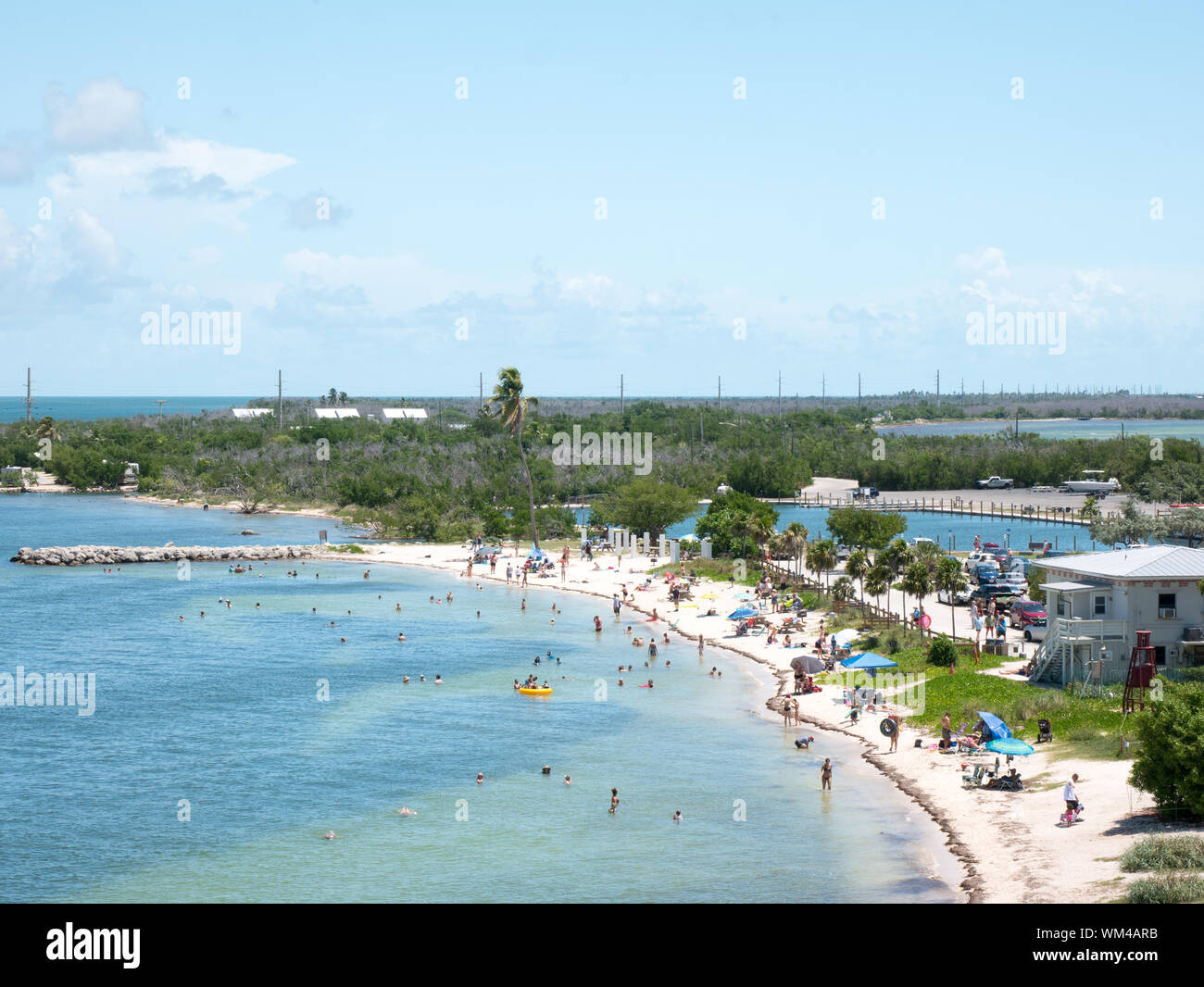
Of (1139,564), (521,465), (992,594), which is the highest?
(521,465)

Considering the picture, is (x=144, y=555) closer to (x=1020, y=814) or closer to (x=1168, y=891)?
(x=1020, y=814)

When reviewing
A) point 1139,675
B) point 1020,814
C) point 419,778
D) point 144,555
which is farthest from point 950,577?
point 144,555

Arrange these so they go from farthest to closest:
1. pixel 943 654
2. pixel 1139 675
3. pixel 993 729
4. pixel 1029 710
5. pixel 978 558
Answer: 1. pixel 978 558
2. pixel 943 654
3. pixel 1139 675
4. pixel 1029 710
5. pixel 993 729

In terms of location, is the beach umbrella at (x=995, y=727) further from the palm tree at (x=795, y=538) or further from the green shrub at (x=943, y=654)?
the palm tree at (x=795, y=538)

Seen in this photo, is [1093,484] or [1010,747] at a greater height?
[1093,484]

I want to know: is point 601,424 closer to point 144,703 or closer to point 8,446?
point 8,446

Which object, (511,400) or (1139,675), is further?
(511,400)
